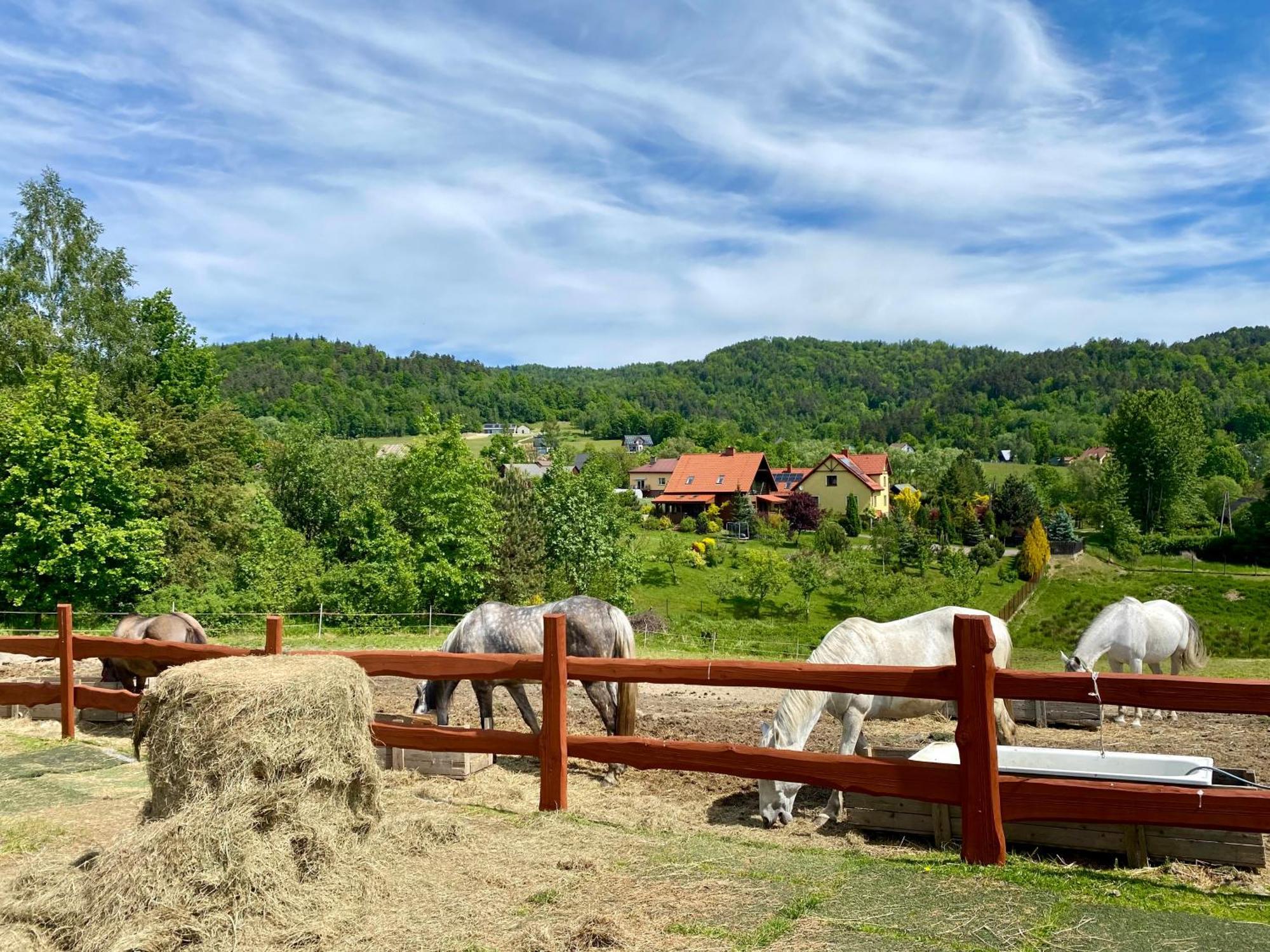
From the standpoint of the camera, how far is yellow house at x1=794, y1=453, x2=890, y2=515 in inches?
2968

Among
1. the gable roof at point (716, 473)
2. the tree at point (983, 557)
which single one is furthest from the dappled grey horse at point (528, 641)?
the gable roof at point (716, 473)

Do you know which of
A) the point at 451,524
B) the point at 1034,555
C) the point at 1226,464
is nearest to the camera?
the point at 451,524

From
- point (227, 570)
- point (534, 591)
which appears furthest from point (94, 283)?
point (534, 591)

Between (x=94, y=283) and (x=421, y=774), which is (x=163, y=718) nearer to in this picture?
(x=421, y=774)

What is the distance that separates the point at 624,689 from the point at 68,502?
22404 mm

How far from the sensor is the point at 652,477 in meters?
88.8

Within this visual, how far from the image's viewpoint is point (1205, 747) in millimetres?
8352

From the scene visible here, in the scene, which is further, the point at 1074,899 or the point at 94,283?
the point at 94,283

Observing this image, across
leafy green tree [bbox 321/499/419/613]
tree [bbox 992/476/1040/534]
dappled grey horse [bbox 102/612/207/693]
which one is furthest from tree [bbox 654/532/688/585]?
dappled grey horse [bbox 102/612/207/693]

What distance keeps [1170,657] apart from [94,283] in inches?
1359

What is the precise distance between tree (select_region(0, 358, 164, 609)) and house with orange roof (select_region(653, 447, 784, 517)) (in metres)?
48.6

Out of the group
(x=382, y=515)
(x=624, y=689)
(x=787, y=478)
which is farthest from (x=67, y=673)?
(x=787, y=478)

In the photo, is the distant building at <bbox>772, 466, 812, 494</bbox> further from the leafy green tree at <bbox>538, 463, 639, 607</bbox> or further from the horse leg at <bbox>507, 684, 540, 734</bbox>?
the horse leg at <bbox>507, 684, 540, 734</bbox>

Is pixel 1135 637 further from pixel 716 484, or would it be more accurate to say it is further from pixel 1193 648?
pixel 716 484
